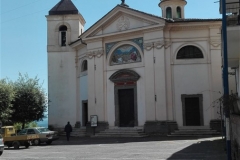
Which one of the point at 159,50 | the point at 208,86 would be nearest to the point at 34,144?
the point at 159,50

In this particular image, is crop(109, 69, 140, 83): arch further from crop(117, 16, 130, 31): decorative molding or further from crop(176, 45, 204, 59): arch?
crop(176, 45, 204, 59): arch

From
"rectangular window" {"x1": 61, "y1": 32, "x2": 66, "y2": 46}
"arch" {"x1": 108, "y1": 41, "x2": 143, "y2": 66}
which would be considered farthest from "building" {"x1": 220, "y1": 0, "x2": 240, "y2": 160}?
"rectangular window" {"x1": 61, "y1": 32, "x2": 66, "y2": 46}

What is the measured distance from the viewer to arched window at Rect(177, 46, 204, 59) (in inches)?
1080

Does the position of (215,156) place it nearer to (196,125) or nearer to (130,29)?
(196,125)

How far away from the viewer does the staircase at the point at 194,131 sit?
25.7 m

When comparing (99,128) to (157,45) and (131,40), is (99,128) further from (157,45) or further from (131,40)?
(157,45)

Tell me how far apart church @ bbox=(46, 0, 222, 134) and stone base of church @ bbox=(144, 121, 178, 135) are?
0.07 metres

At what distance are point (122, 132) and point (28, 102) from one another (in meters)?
10.7

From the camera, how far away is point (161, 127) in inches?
1047

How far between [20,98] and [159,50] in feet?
46.3

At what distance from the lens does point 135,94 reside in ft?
94.2

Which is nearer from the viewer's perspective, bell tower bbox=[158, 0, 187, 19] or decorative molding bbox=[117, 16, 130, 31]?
decorative molding bbox=[117, 16, 130, 31]

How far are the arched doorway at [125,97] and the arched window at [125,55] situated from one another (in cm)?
92

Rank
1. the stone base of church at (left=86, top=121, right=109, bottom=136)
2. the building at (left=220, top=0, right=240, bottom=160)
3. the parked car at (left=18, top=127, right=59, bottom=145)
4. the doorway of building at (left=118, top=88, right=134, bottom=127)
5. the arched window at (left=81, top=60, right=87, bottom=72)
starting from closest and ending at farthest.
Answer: the building at (left=220, top=0, right=240, bottom=160)
the parked car at (left=18, top=127, right=59, bottom=145)
the doorway of building at (left=118, top=88, right=134, bottom=127)
the stone base of church at (left=86, top=121, right=109, bottom=136)
the arched window at (left=81, top=60, right=87, bottom=72)
